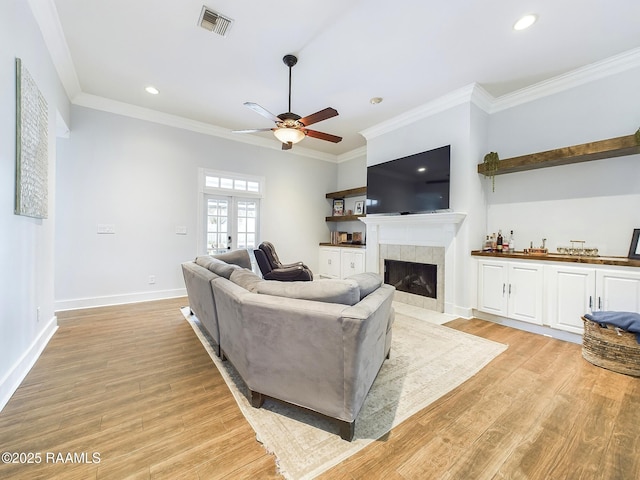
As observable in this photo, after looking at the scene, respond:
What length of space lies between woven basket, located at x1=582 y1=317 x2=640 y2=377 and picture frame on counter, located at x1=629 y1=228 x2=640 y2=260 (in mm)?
950

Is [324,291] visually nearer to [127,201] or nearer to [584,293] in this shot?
[584,293]

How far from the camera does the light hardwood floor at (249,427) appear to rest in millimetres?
1325

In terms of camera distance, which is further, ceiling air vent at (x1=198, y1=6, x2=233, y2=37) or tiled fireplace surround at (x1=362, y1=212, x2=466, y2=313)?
tiled fireplace surround at (x1=362, y1=212, x2=466, y2=313)

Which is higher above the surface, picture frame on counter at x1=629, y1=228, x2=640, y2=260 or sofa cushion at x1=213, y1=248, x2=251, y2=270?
picture frame on counter at x1=629, y1=228, x2=640, y2=260

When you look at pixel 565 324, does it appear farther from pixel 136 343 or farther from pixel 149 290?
pixel 149 290

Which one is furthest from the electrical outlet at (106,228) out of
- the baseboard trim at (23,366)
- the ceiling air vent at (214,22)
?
the ceiling air vent at (214,22)

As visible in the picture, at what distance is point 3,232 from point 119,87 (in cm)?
287

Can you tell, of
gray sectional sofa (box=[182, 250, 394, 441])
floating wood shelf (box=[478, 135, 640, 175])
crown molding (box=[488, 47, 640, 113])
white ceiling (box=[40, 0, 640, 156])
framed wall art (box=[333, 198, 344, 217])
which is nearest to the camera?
gray sectional sofa (box=[182, 250, 394, 441])

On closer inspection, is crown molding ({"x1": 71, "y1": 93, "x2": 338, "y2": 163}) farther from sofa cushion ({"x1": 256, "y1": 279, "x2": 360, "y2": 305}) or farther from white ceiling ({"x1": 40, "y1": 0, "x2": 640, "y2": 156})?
sofa cushion ({"x1": 256, "y1": 279, "x2": 360, "y2": 305})

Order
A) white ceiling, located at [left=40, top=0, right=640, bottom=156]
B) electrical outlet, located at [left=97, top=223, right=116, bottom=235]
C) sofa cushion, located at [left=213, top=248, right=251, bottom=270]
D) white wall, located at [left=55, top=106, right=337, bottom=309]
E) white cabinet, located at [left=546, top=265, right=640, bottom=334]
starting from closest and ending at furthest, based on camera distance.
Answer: white ceiling, located at [left=40, top=0, right=640, bottom=156] < white cabinet, located at [left=546, top=265, right=640, bottom=334] < sofa cushion, located at [left=213, top=248, right=251, bottom=270] < white wall, located at [left=55, top=106, right=337, bottom=309] < electrical outlet, located at [left=97, top=223, right=116, bottom=235]

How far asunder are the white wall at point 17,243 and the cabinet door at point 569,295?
487 cm

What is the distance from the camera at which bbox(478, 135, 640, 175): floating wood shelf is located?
8.87ft

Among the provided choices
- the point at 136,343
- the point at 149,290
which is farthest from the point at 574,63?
the point at 149,290

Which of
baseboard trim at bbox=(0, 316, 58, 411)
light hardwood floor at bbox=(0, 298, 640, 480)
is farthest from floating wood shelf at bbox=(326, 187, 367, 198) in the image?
baseboard trim at bbox=(0, 316, 58, 411)
